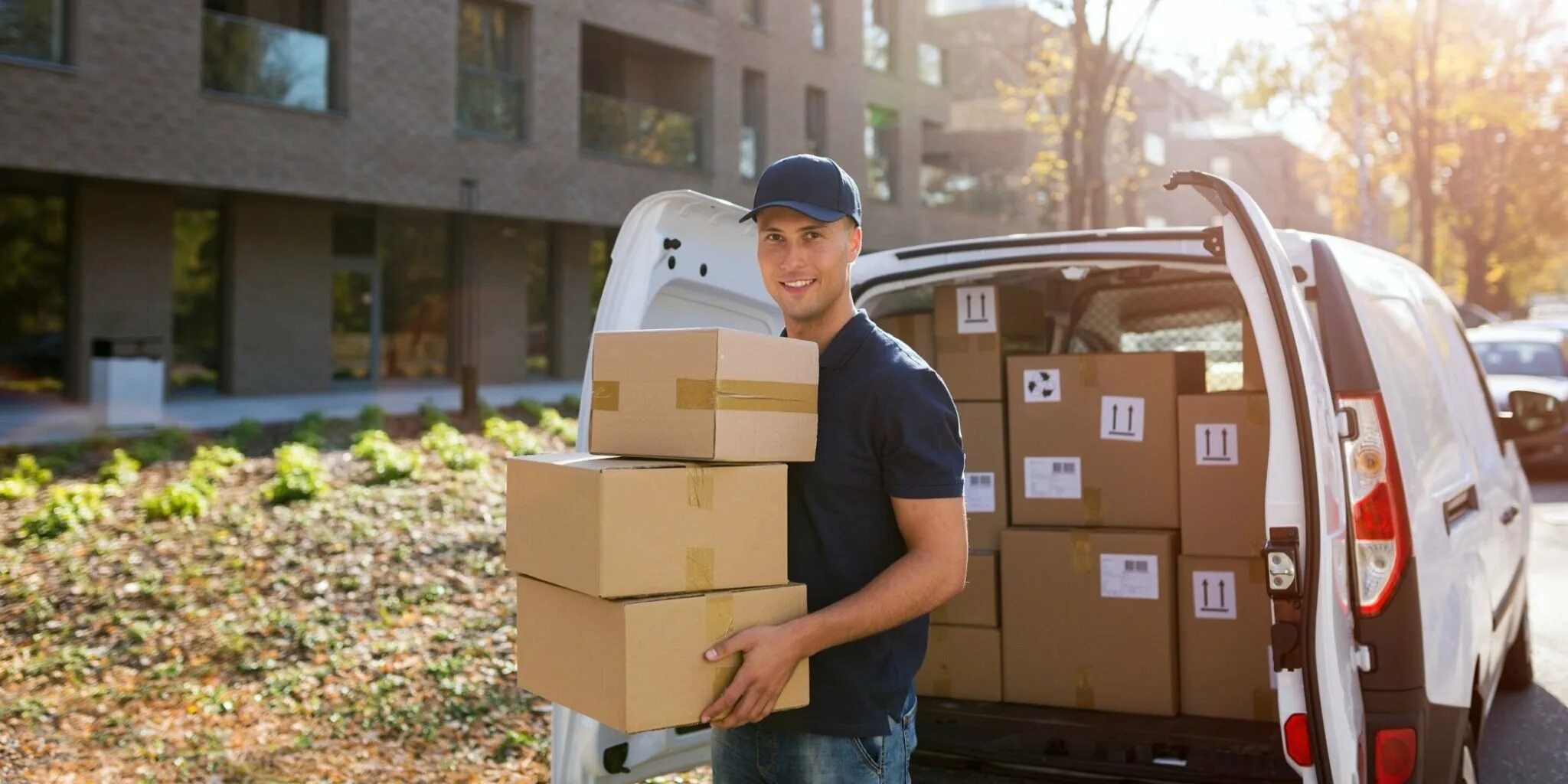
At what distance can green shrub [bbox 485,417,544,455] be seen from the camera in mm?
11664

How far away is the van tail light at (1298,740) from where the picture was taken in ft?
9.40

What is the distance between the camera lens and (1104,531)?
14.6 ft

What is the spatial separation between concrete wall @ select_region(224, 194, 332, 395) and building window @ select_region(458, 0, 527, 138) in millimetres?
2865

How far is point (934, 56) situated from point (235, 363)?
20.6 m

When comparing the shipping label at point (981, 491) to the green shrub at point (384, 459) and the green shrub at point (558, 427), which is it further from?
the green shrub at point (558, 427)

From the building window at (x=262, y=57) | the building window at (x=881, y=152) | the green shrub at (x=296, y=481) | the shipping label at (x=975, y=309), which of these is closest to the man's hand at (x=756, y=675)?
the shipping label at (x=975, y=309)

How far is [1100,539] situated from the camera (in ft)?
14.5

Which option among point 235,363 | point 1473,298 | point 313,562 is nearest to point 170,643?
point 313,562

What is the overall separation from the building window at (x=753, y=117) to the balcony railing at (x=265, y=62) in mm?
9263

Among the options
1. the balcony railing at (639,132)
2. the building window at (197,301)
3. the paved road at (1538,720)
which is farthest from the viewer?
the balcony railing at (639,132)

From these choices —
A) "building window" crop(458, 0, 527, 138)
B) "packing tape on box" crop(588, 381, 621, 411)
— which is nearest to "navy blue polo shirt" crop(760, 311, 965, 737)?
"packing tape on box" crop(588, 381, 621, 411)

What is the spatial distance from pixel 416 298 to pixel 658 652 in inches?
Answer: 803

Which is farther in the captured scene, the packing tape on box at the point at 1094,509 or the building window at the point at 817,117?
the building window at the point at 817,117

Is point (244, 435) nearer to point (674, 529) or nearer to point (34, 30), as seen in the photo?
point (34, 30)
